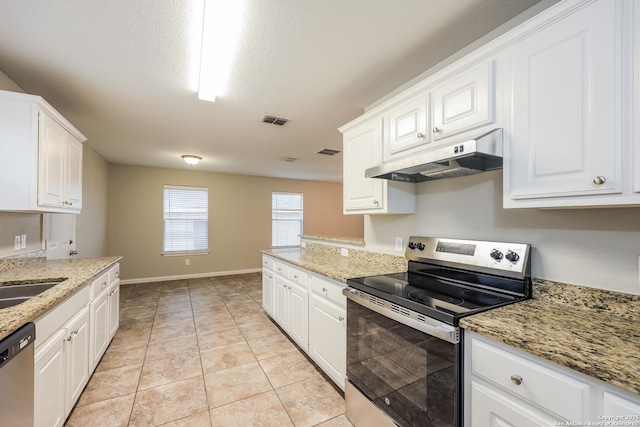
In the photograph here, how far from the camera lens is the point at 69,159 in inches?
97.7

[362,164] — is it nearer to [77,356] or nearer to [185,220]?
[77,356]

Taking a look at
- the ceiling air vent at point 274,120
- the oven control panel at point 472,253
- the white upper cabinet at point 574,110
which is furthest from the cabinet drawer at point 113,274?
the white upper cabinet at point 574,110

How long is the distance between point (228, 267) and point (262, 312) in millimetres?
2899

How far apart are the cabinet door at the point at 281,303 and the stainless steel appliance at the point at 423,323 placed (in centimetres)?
125

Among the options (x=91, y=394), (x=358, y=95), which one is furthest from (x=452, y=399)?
(x=91, y=394)

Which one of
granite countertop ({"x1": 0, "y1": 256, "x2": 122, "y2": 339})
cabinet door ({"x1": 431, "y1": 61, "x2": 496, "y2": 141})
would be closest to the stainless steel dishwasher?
granite countertop ({"x1": 0, "y1": 256, "x2": 122, "y2": 339})

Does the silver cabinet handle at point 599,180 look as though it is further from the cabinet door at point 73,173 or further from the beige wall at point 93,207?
the beige wall at point 93,207

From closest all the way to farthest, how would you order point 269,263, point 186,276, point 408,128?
point 408,128
point 269,263
point 186,276

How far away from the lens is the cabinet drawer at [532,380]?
2.76 ft

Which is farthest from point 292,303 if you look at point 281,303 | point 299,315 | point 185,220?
point 185,220

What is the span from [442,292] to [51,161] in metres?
3.03

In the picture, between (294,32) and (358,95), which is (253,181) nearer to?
(358,95)

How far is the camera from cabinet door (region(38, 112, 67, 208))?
1970mm

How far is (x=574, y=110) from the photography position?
1.07 m
